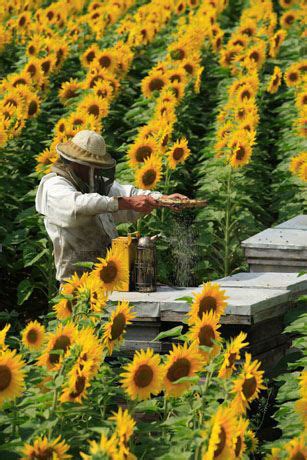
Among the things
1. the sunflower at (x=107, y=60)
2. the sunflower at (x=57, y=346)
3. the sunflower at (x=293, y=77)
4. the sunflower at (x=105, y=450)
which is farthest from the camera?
the sunflower at (x=107, y=60)

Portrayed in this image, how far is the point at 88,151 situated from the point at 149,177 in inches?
39.2

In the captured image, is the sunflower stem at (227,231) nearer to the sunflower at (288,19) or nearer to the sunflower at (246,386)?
the sunflower at (246,386)

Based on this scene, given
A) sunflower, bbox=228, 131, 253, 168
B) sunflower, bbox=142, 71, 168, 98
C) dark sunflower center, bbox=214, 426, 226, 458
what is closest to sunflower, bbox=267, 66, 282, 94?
sunflower, bbox=142, 71, 168, 98

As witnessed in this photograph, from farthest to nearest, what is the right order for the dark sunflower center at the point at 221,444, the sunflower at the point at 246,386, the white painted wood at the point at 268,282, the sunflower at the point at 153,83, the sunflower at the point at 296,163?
the sunflower at the point at 153,83 → the sunflower at the point at 296,163 → the white painted wood at the point at 268,282 → the sunflower at the point at 246,386 → the dark sunflower center at the point at 221,444

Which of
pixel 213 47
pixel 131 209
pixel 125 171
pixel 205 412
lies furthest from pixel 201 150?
pixel 205 412

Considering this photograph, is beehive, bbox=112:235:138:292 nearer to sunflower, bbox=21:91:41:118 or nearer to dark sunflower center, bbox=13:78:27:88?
sunflower, bbox=21:91:41:118

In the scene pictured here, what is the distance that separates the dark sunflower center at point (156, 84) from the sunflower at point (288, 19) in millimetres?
3435

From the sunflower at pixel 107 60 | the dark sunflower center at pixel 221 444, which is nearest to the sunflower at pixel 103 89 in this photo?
the sunflower at pixel 107 60

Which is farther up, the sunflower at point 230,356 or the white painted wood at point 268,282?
the sunflower at point 230,356

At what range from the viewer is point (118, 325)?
5.21m

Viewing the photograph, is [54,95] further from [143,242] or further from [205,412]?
[205,412]

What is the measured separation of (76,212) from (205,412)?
87.0 inches

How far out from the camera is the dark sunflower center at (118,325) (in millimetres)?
5195

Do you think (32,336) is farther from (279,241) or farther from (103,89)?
(103,89)
